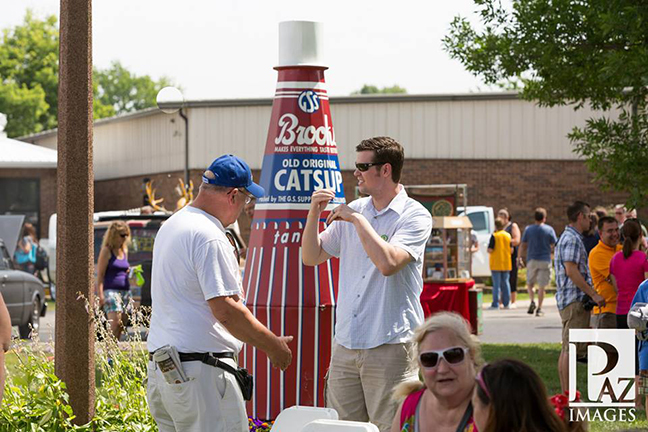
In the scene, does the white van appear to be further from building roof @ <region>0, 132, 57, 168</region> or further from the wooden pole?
the wooden pole

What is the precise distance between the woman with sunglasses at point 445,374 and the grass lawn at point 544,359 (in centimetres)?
480

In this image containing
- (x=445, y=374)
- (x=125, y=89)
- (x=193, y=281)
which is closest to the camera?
(x=445, y=374)

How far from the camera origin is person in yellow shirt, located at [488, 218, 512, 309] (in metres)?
21.0

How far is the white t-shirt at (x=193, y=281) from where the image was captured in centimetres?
491

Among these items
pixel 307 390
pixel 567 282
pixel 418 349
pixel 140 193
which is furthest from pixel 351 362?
pixel 140 193

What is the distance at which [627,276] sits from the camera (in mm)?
10031

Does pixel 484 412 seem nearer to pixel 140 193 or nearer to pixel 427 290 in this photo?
pixel 427 290

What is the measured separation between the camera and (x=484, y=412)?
362 centimetres

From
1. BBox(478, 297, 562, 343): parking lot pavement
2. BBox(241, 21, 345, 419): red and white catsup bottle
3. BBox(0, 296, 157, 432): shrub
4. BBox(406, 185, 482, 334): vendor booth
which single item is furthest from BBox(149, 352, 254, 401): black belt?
BBox(478, 297, 562, 343): parking lot pavement

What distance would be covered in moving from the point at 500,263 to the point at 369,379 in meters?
15.6

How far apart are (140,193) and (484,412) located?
35832mm

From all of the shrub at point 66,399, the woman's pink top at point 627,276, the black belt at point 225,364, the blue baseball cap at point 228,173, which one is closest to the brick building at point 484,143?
the woman's pink top at point 627,276

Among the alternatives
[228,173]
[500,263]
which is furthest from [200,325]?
[500,263]

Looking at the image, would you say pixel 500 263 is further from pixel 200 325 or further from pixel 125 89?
pixel 125 89
